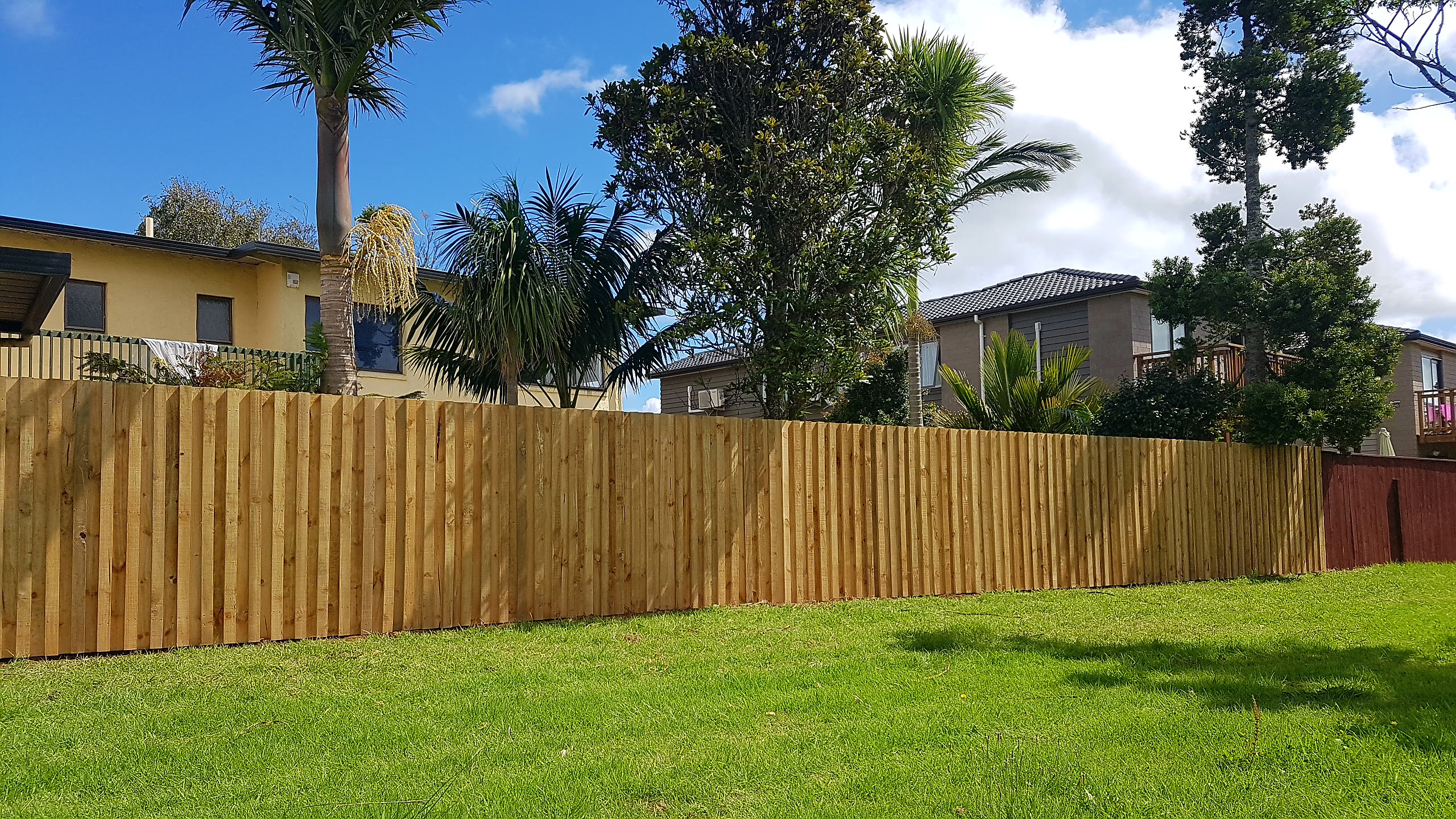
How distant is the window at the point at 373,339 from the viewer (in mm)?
18344

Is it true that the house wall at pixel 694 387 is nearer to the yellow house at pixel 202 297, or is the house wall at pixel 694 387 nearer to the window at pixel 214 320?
the yellow house at pixel 202 297

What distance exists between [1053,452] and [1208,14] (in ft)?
40.5

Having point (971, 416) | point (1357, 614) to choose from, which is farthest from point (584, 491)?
point (971, 416)

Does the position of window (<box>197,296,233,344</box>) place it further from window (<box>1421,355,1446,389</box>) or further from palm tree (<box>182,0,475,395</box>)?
window (<box>1421,355,1446,389</box>)

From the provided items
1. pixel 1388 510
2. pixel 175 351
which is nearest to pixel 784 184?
pixel 175 351

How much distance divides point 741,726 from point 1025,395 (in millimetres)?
13428

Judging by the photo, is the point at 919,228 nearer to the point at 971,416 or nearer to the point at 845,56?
the point at 845,56

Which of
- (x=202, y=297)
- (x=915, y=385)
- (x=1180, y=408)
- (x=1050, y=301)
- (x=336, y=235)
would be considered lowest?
(x=1180, y=408)

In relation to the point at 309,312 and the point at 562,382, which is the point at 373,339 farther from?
the point at 562,382

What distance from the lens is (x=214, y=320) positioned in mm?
18062

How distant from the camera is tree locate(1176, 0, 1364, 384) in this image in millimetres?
18781

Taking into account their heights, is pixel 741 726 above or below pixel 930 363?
below

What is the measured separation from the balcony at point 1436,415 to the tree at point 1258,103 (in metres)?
11.7

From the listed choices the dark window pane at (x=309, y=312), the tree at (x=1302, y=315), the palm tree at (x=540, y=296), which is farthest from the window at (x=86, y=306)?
the tree at (x=1302, y=315)
